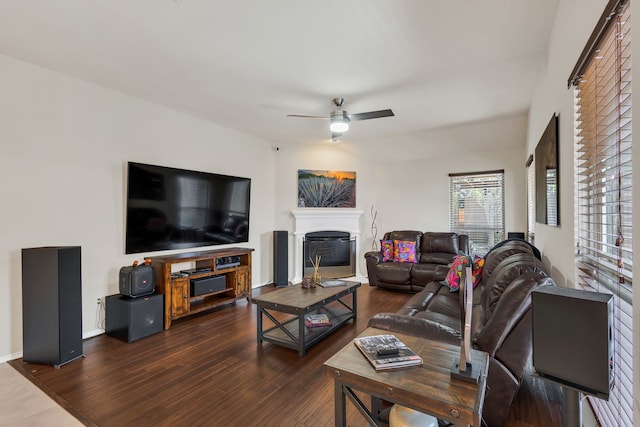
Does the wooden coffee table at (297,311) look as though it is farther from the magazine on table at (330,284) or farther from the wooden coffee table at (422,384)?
the wooden coffee table at (422,384)

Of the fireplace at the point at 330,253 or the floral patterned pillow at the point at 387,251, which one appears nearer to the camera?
the floral patterned pillow at the point at 387,251

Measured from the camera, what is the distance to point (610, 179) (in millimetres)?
1275

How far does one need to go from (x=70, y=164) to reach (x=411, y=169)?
5.42 metres

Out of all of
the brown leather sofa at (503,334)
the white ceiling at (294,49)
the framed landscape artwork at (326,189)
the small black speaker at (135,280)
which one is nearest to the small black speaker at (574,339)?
the brown leather sofa at (503,334)

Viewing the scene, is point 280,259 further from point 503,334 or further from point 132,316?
point 503,334

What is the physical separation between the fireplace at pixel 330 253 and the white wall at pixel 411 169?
0.96 feet

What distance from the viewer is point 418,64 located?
2.85 m

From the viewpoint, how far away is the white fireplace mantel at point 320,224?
5.83 metres

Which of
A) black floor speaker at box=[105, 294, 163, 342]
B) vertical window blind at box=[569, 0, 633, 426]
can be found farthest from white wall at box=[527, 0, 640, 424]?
black floor speaker at box=[105, 294, 163, 342]

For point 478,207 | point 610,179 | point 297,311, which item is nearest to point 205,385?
point 297,311

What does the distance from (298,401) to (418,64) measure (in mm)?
3033

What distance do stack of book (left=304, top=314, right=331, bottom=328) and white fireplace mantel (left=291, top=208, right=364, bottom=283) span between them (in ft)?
8.01

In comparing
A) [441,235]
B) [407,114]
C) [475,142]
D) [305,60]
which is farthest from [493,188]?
[305,60]

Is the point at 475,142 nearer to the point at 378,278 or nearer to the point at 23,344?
the point at 378,278
